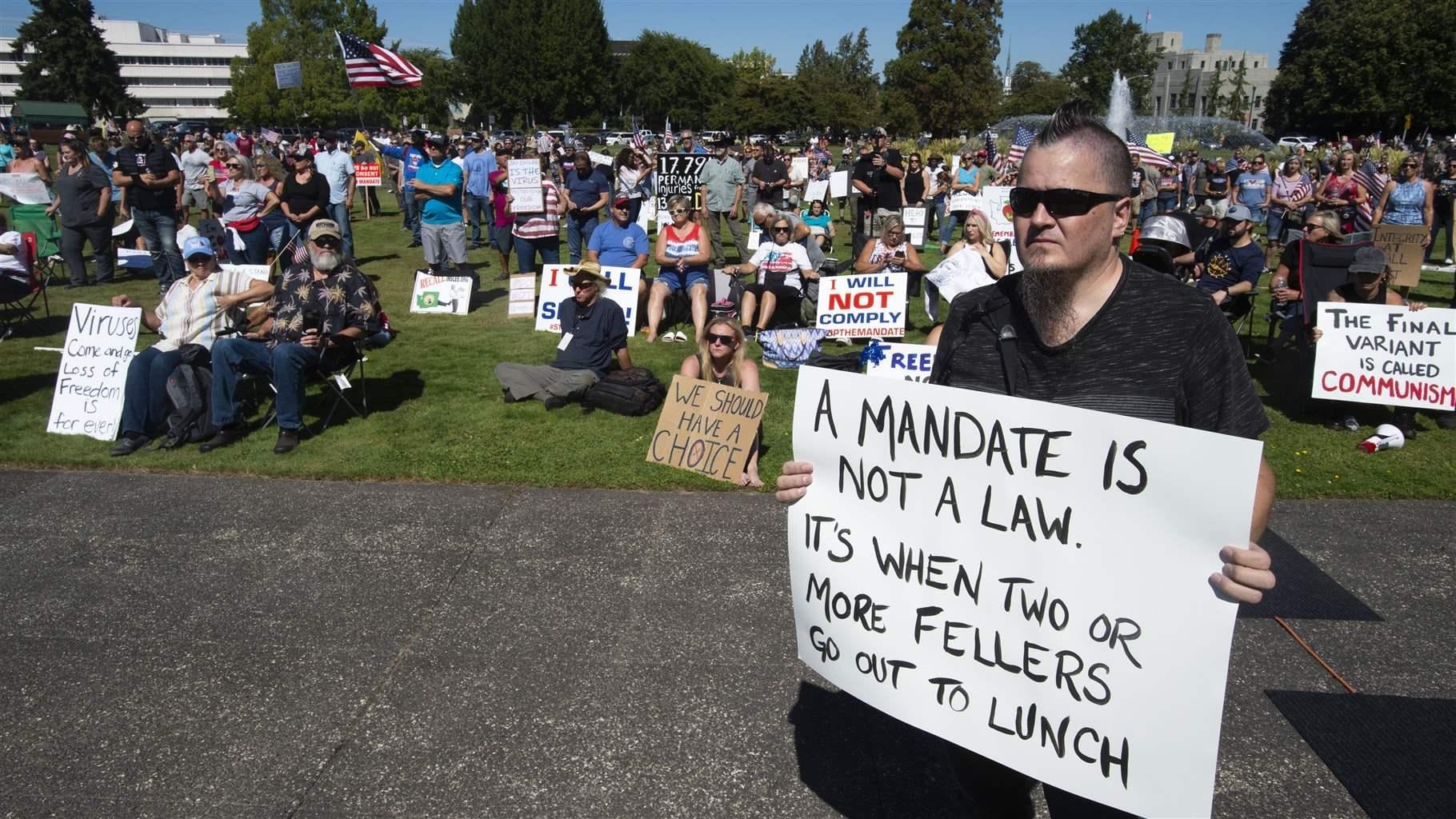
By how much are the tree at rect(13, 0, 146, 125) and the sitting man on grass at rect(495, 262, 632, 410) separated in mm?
102707

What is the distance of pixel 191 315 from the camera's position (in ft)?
23.9

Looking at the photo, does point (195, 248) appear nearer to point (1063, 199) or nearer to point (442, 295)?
point (442, 295)

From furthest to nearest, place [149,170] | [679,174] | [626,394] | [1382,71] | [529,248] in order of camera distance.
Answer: [1382,71]
[679,174]
[529,248]
[149,170]
[626,394]

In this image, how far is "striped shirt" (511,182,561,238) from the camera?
12727 millimetres

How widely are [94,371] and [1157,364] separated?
26.2 feet

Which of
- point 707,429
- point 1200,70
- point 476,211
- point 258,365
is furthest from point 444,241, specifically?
point 1200,70

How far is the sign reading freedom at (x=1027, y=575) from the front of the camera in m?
1.81

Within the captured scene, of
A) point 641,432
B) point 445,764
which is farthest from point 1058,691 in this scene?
point 641,432

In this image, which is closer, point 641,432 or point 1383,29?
point 641,432

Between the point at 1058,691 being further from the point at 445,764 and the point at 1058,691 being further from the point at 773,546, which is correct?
the point at 773,546

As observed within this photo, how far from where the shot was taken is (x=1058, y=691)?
200cm

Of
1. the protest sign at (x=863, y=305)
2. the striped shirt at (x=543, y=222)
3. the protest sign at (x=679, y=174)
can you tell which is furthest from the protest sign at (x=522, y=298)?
the protest sign at (x=679, y=174)

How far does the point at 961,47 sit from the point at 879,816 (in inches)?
3105

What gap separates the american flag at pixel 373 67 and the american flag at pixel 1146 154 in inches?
507
